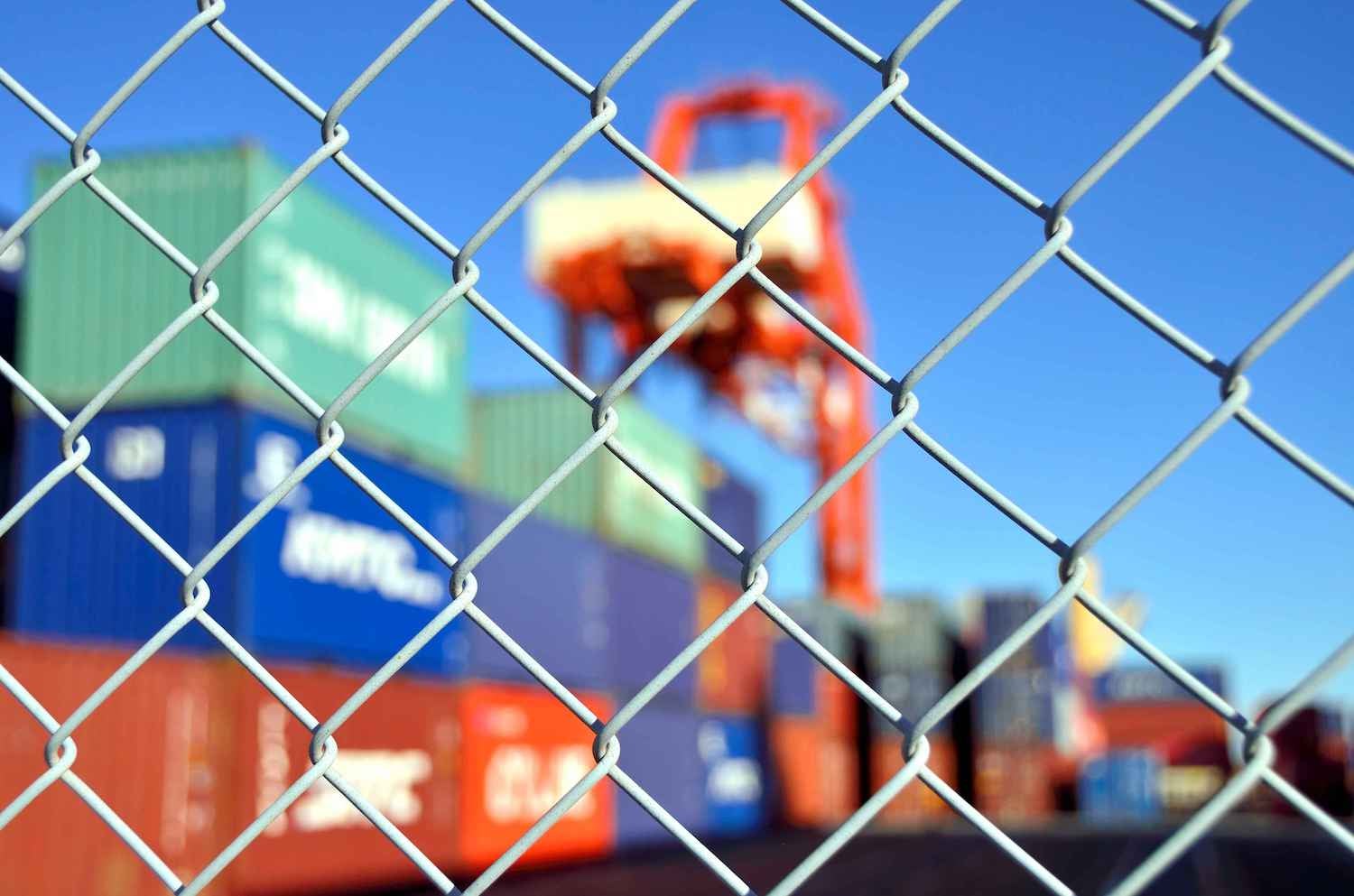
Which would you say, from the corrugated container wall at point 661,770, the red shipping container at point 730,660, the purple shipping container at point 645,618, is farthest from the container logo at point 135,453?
the red shipping container at point 730,660

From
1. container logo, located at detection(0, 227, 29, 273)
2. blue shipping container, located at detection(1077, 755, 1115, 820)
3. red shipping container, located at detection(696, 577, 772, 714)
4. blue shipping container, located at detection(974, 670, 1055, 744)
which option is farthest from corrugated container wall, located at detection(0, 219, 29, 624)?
blue shipping container, located at detection(1077, 755, 1115, 820)

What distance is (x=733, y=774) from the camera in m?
28.0

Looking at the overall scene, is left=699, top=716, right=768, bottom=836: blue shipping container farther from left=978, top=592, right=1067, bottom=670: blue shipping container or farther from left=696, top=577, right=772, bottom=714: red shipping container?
left=978, top=592, right=1067, bottom=670: blue shipping container

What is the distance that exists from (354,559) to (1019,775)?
3421 centimetres

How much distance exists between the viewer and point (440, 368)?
16656 millimetres

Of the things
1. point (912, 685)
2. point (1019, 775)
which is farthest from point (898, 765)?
point (912, 685)

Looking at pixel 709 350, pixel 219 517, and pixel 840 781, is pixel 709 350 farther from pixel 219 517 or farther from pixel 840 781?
pixel 219 517

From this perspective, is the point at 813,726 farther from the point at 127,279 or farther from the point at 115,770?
the point at 115,770

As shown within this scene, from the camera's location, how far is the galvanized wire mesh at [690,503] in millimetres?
1125

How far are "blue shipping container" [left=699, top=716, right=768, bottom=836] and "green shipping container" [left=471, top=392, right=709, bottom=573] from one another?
157 inches

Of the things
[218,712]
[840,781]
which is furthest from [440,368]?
[840,781]

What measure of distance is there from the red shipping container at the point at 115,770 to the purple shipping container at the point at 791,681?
20.9 meters

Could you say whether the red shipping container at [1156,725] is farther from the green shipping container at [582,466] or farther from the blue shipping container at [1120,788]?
the green shipping container at [582,466]

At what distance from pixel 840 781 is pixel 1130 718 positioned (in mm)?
19249
